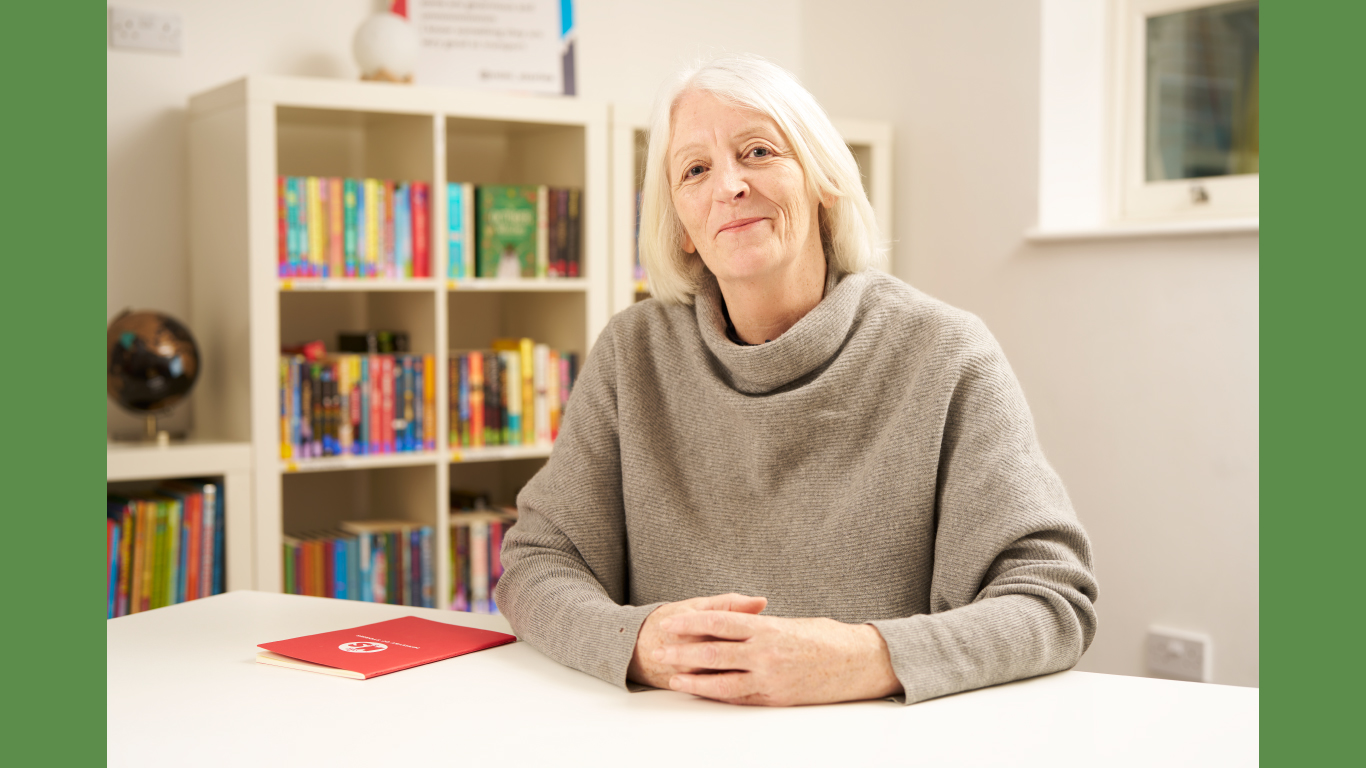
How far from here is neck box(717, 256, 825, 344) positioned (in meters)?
1.48

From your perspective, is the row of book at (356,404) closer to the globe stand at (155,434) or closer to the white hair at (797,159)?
the globe stand at (155,434)

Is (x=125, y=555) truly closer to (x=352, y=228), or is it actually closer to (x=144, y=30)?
(x=352, y=228)

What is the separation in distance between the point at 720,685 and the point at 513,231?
201 centimetres

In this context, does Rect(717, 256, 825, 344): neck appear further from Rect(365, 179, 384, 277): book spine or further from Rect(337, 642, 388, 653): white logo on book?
Rect(365, 179, 384, 277): book spine

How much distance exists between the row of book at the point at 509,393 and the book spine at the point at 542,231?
0.20 meters

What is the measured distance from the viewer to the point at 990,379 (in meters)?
1.30

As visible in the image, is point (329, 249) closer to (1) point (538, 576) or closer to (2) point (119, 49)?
(2) point (119, 49)

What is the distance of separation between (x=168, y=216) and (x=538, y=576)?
191 cm

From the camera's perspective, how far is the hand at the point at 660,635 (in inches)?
42.8

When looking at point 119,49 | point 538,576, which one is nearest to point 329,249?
point 119,49

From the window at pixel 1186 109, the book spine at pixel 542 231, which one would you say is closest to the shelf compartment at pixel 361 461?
the book spine at pixel 542 231

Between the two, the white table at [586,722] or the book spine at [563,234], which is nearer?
the white table at [586,722]

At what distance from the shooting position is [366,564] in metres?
2.71

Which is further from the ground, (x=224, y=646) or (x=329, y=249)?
(x=329, y=249)
